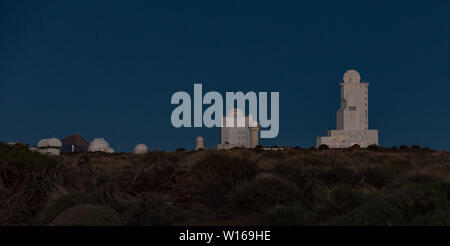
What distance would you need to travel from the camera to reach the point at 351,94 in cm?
11519

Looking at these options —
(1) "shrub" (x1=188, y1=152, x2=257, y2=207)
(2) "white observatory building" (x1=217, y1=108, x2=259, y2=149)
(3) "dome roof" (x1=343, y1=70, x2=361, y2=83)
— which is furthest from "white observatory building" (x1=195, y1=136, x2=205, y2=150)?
(1) "shrub" (x1=188, y1=152, x2=257, y2=207)

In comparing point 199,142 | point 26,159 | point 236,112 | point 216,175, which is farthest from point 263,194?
point 236,112

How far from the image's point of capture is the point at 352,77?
4604 inches

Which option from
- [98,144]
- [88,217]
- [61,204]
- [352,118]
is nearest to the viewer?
Result: [88,217]

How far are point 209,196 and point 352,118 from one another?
343 ft

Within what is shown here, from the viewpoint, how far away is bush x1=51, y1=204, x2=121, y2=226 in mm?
7164

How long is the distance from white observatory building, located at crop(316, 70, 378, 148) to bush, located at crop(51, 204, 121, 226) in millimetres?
96348

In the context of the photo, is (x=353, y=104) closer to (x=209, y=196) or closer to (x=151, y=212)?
(x=209, y=196)

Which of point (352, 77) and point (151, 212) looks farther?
point (352, 77)

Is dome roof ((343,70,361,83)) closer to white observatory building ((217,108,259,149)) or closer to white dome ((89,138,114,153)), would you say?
white observatory building ((217,108,259,149))

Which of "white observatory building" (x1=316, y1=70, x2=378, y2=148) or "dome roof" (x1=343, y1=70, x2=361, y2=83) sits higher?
"dome roof" (x1=343, y1=70, x2=361, y2=83)

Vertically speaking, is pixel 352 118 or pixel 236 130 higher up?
pixel 352 118
